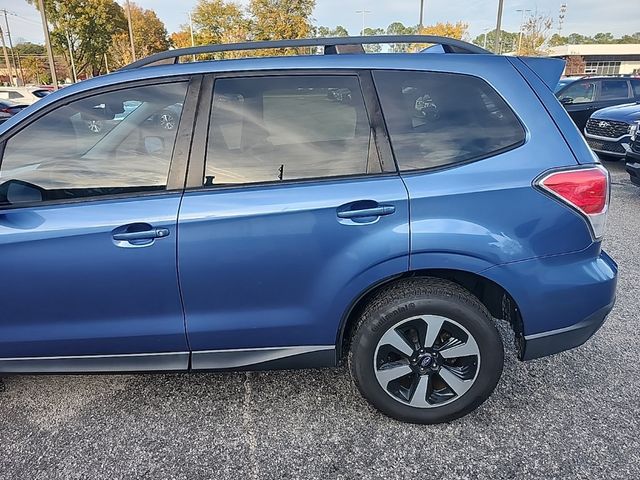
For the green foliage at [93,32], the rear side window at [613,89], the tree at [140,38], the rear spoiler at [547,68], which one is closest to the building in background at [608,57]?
the tree at [140,38]

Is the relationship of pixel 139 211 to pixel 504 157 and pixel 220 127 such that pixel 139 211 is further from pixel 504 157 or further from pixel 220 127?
pixel 504 157

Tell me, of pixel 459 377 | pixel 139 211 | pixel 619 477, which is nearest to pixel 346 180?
pixel 139 211

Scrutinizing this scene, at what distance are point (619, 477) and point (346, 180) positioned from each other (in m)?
1.74

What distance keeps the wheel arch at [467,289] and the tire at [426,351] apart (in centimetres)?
4

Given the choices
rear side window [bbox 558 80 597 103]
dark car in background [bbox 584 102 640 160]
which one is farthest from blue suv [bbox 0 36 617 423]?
rear side window [bbox 558 80 597 103]

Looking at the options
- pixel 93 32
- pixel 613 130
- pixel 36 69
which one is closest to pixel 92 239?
pixel 613 130

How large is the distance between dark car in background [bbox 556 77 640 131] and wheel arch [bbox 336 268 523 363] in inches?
410

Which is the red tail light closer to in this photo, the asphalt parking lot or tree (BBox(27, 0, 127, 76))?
the asphalt parking lot

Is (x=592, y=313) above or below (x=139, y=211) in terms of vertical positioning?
below

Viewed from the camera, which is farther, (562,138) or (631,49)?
(631,49)

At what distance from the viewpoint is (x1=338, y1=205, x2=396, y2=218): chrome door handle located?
210 centimetres

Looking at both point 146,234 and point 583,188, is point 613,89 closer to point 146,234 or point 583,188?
point 583,188

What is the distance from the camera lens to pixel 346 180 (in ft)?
7.13

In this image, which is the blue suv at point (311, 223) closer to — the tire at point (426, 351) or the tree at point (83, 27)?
the tire at point (426, 351)
